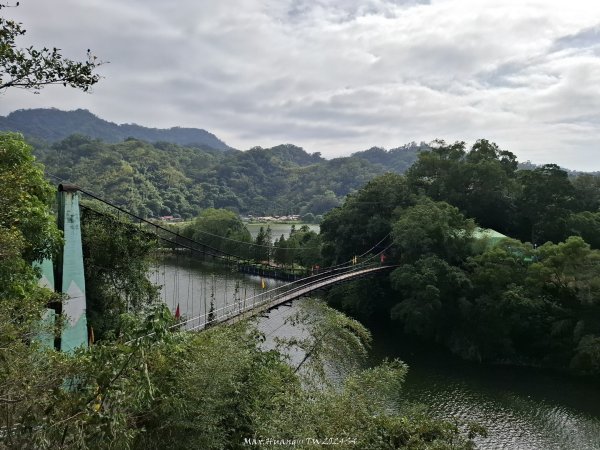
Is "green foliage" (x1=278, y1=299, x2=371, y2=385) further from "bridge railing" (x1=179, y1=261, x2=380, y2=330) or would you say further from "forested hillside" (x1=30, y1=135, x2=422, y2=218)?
"forested hillside" (x1=30, y1=135, x2=422, y2=218)

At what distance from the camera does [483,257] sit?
54.9 ft

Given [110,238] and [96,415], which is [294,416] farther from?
[110,238]

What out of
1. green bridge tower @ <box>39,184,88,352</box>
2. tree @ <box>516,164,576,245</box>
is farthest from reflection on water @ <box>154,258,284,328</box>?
tree @ <box>516,164,576,245</box>

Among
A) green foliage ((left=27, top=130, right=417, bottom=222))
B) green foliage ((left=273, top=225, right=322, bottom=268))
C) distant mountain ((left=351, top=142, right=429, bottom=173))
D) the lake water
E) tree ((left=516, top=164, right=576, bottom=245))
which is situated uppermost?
distant mountain ((left=351, top=142, right=429, bottom=173))

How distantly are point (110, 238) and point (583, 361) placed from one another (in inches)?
548

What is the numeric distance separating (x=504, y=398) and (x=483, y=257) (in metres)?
5.69

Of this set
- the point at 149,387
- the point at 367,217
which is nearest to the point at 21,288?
the point at 149,387

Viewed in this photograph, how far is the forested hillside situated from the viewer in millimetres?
68312

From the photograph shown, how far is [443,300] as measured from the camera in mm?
16625

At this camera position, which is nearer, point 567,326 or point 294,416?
point 294,416

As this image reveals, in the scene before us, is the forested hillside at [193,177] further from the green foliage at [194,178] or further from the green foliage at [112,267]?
the green foliage at [112,267]

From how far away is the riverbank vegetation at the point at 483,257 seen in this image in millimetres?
14719

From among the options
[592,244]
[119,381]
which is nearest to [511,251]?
[592,244]

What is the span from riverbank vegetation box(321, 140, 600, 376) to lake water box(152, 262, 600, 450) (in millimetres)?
1000
